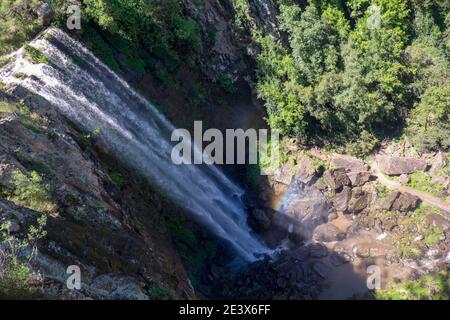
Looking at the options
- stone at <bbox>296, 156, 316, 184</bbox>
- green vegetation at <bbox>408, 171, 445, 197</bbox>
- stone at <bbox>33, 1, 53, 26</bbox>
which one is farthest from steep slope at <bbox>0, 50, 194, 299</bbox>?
green vegetation at <bbox>408, 171, 445, 197</bbox>

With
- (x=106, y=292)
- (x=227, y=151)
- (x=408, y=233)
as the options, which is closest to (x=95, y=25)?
(x=227, y=151)

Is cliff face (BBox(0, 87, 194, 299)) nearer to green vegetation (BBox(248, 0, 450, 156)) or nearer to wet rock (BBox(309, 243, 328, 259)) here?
wet rock (BBox(309, 243, 328, 259))

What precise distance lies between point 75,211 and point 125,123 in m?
5.53

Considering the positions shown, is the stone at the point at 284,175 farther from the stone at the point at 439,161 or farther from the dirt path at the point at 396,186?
the stone at the point at 439,161

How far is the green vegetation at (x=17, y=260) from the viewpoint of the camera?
776 centimetres

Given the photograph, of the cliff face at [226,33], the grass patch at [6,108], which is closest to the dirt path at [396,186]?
the cliff face at [226,33]

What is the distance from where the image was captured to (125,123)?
1533 cm

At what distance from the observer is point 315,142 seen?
20.1 m

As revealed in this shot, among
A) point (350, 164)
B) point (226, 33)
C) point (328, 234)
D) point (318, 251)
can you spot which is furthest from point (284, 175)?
point (226, 33)

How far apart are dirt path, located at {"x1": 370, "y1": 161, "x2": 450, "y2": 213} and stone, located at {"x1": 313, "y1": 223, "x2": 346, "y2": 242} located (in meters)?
3.07

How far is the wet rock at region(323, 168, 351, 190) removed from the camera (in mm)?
19188

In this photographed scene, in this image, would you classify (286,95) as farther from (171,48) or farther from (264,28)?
(171,48)

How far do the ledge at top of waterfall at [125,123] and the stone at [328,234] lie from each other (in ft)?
7.45

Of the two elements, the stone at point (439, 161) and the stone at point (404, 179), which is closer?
the stone at point (439, 161)
